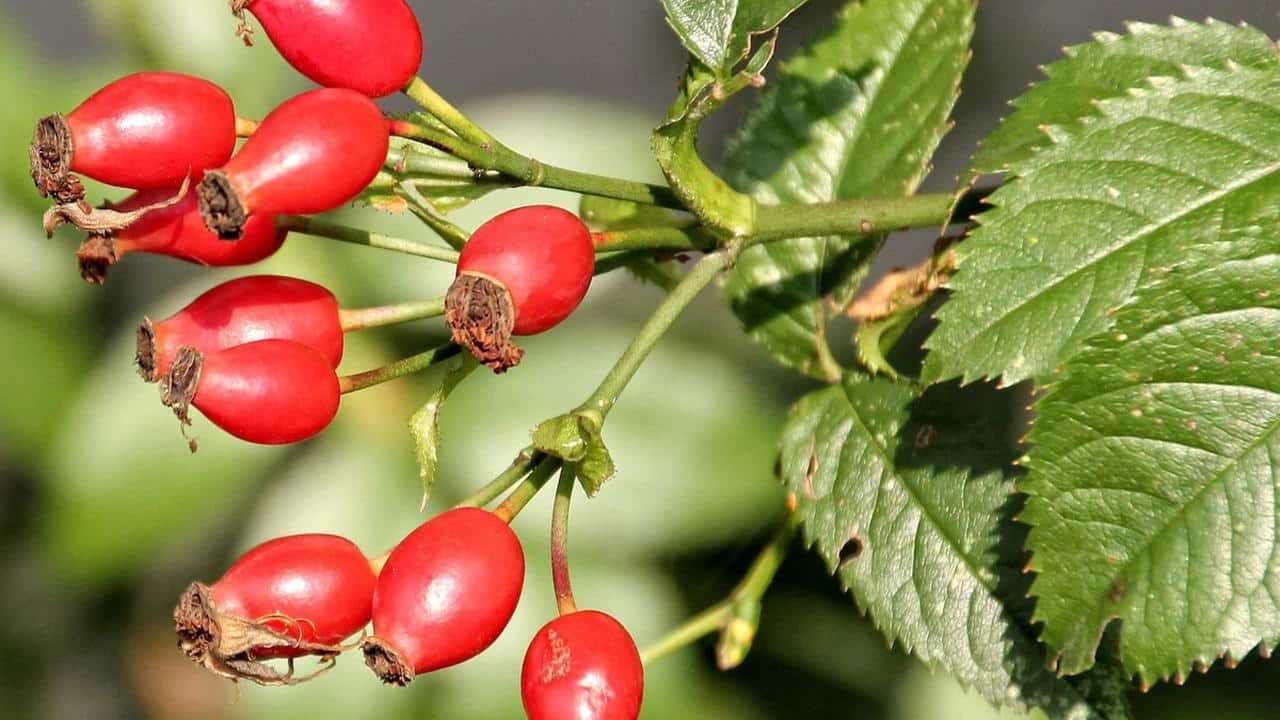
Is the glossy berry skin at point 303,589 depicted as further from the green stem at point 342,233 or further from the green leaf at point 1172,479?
the green leaf at point 1172,479

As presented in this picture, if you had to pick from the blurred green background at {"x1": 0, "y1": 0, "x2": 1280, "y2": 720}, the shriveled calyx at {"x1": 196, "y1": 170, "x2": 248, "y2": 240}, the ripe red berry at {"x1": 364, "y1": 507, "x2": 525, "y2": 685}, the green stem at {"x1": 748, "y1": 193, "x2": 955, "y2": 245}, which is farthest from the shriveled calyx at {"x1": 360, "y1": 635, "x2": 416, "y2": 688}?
the blurred green background at {"x1": 0, "y1": 0, "x2": 1280, "y2": 720}

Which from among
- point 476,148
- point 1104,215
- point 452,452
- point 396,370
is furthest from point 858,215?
point 452,452

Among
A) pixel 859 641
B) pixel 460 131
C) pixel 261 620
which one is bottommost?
pixel 859 641

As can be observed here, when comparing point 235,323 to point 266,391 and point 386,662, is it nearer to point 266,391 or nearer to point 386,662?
point 266,391

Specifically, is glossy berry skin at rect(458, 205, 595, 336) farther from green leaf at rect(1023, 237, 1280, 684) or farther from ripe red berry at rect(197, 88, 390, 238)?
green leaf at rect(1023, 237, 1280, 684)

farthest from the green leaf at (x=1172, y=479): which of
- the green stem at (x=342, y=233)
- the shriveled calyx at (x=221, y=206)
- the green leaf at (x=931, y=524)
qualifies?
the shriveled calyx at (x=221, y=206)

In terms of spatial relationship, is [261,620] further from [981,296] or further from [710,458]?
[710,458]

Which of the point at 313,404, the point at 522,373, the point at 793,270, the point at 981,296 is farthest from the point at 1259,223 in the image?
the point at 522,373
